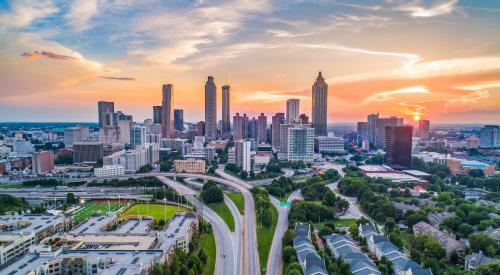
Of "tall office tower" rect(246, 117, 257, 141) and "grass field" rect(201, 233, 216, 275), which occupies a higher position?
"tall office tower" rect(246, 117, 257, 141)

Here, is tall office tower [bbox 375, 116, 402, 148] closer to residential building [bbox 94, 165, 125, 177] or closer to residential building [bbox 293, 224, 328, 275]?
residential building [bbox 94, 165, 125, 177]

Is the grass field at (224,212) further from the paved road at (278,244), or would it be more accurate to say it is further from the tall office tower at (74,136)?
the tall office tower at (74,136)

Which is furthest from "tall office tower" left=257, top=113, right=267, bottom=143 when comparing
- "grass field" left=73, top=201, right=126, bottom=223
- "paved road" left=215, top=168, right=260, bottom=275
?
"grass field" left=73, top=201, right=126, bottom=223

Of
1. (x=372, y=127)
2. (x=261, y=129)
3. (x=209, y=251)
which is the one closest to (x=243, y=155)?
(x=209, y=251)

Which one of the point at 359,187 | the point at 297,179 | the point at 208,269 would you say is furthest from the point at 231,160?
the point at 208,269

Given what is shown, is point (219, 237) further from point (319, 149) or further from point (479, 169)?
point (319, 149)

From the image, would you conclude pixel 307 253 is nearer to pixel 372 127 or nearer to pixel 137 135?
pixel 137 135
